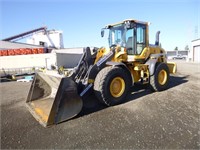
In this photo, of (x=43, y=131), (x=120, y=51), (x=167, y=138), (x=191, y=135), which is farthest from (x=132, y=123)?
(x=120, y=51)

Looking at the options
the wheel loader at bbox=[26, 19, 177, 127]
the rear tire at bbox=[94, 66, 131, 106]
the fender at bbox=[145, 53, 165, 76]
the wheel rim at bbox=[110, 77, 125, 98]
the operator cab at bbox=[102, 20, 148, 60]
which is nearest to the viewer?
the wheel loader at bbox=[26, 19, 177, 127]

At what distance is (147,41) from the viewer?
21.3 ft

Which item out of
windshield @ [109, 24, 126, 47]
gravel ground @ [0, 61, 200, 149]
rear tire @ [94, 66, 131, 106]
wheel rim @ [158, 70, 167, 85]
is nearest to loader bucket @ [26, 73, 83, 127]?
gravel ground @ [0, 61, 200, 149]

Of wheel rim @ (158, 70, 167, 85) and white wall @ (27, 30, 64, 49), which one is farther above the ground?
white wall @ (27, 30, 64, 49)

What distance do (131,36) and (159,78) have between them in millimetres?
1982

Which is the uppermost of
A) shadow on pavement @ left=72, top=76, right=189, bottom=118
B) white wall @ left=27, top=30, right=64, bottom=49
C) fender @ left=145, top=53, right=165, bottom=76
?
white wall @ left=27, top=30, right=64, bottom=49

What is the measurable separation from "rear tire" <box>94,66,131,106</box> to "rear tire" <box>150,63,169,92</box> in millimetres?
1322

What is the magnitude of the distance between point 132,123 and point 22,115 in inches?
110

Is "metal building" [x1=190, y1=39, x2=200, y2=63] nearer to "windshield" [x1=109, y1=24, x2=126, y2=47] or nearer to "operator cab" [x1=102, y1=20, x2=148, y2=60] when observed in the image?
"operator cab" [x1=102, y1=20, x2=148, y2=60]

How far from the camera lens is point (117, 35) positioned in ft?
20.9

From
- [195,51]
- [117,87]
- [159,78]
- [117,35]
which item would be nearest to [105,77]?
[117,87]

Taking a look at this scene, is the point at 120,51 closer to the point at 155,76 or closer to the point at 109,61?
the point at 109,61

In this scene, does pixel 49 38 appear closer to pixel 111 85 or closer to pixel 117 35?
pixel 117 35

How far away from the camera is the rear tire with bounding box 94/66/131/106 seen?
4.55 metres
